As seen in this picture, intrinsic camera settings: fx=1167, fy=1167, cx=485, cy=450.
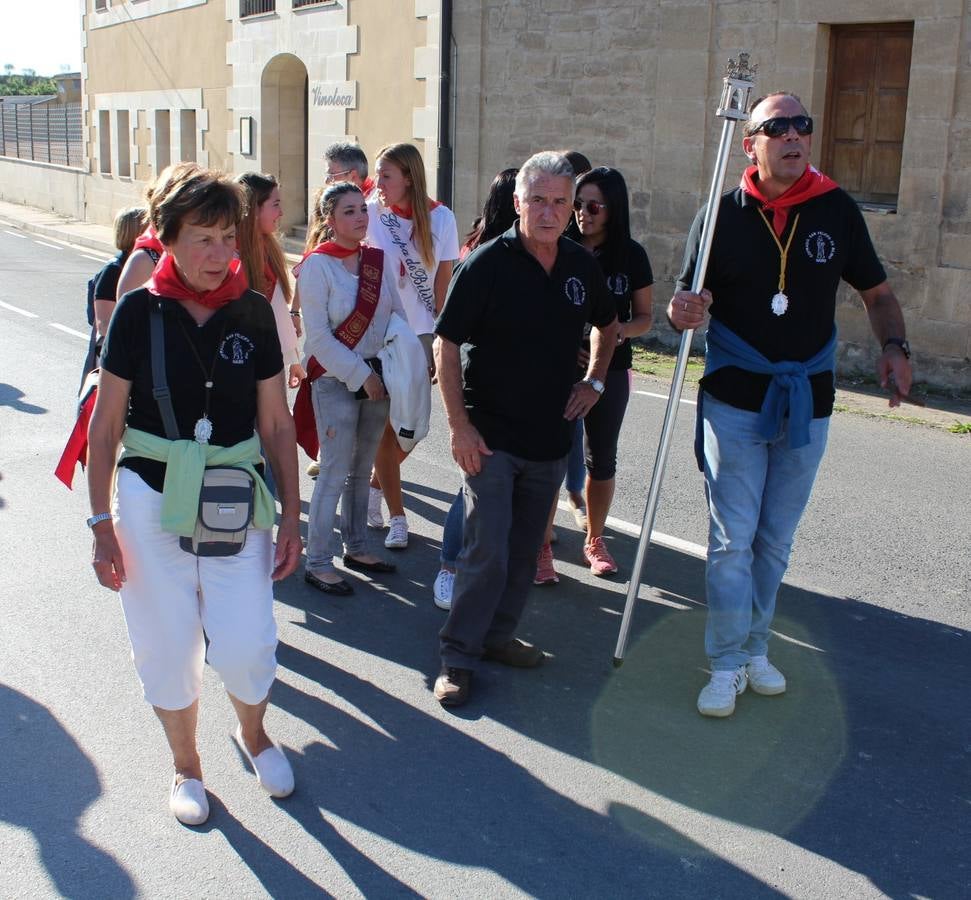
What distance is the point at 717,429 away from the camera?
4.09 metres

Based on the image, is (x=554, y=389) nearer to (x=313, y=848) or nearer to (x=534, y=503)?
(x=534, y=503)

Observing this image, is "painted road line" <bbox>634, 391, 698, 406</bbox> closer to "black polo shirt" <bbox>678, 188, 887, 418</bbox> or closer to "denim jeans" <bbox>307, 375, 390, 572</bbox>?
"denim jeans" <bbox>307, 375, 390, 572</bbox>

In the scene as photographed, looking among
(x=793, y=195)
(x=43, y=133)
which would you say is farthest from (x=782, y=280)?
(x=43, y=133)

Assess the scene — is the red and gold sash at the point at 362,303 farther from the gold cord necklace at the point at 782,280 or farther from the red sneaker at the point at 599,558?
the gold cord necklace at the point at 782,280

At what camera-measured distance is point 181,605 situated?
10.9 ft

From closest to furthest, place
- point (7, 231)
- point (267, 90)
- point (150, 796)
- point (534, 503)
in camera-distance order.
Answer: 1. point (150, 796)
2. point (534, 503)
3. point (267, 90)
4. point (7, 231)

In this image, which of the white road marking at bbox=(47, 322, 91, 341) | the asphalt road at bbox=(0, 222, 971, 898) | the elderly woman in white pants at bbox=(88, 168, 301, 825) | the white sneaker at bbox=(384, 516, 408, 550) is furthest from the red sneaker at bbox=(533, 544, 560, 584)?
the white road marking at bbox=(47, 322, 91, 341)

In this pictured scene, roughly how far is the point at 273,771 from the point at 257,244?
2312 millimetres

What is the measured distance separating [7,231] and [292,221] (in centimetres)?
859

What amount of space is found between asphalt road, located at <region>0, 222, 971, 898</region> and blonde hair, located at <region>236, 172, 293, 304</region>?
1.42m

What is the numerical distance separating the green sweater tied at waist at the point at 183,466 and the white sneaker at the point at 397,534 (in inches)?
95.6

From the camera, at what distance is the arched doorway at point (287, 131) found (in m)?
20.2

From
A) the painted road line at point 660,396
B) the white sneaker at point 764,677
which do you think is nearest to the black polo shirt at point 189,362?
the white sneaker at point 764,677

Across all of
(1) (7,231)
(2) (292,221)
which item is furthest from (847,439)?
(1) (7,231)
